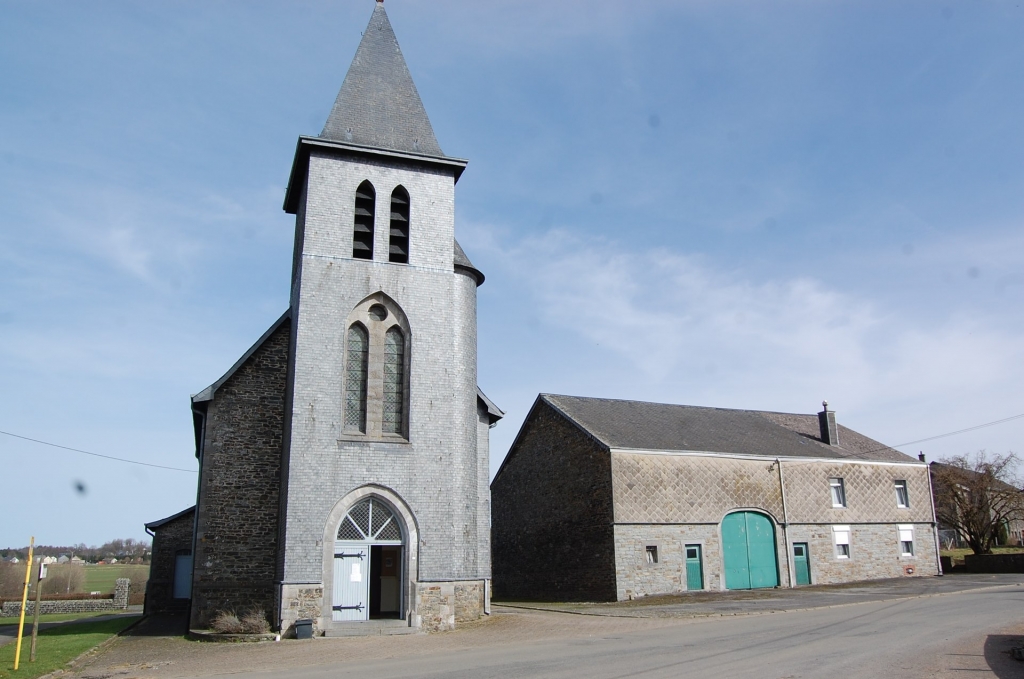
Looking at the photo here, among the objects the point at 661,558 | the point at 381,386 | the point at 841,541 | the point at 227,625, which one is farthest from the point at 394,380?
the point at 841,541

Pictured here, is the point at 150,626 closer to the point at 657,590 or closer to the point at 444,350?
the point at 444,350

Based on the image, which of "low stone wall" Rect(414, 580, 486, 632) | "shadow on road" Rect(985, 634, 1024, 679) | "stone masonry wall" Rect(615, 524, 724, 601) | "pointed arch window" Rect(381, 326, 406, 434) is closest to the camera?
"shadow on road" Rect(985, 634, 1024, 679)

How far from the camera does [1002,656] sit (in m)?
11.9

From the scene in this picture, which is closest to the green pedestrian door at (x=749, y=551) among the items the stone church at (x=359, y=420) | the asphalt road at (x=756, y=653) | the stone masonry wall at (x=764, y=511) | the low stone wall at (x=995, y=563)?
the stone masonry wall at (x=764, y=511)

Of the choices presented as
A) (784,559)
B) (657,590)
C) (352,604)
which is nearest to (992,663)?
(352,604)

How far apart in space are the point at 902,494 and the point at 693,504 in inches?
464

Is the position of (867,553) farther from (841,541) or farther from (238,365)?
(238,365)

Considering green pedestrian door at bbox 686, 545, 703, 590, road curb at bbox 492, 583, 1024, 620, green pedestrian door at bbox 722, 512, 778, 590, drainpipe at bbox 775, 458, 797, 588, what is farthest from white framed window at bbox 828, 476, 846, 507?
green pedestrian door at bbox 686, 545, 703, 590

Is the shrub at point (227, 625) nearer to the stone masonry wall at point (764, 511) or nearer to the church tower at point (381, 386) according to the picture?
the church tower at point (381, 386)

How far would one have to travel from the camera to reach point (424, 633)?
59.4ft

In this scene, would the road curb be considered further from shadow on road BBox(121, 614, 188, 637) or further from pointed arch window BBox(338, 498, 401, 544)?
shadow on road BBox(121, 614, 188, 637)

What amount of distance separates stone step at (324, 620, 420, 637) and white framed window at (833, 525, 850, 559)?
66.4 ft

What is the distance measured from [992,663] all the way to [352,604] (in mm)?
12942

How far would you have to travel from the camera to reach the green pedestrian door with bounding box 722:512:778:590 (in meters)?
29.2
